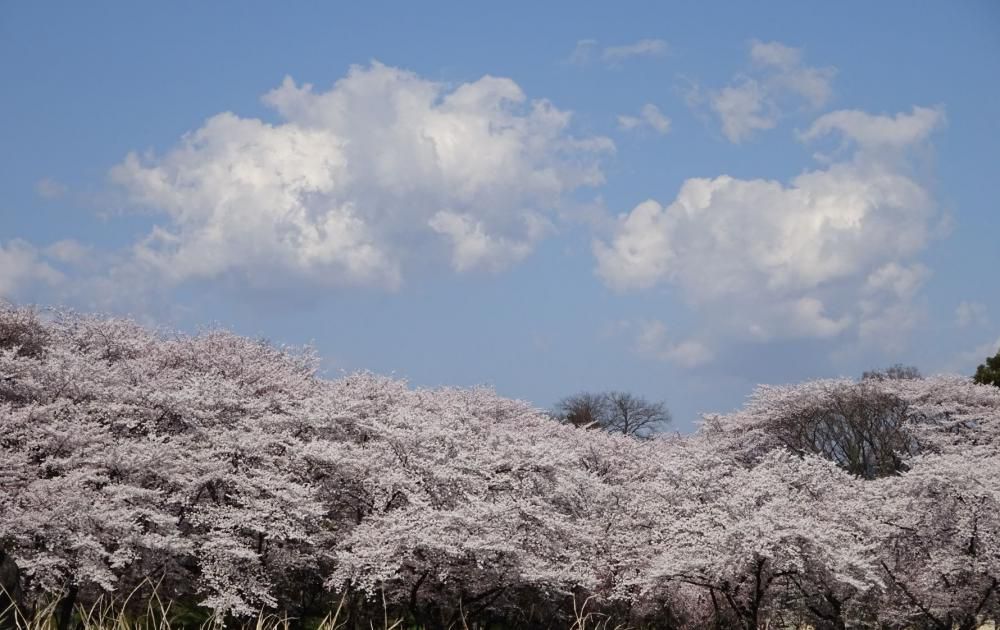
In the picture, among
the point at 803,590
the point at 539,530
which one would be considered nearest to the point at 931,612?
the point at 803,590

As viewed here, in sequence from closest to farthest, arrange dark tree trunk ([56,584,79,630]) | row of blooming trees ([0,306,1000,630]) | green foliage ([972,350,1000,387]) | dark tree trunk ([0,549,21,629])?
dark tree trunk ([0,549,21,629]), dark tree trunk ([56,584,79,630]), row of blooming trees ([0,306,1000,630]), green foliage ([972,350,1000,387])

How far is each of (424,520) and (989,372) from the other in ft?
155

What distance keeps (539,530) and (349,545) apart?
546cm

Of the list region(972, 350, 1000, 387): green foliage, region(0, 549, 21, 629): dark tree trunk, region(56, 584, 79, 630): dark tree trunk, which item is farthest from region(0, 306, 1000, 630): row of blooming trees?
region(972, 350, 1000, 387): green foliage

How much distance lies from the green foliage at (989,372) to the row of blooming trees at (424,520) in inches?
1074

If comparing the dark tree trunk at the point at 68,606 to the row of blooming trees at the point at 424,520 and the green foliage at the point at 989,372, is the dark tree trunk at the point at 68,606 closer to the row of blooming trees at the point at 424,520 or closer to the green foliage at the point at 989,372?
the row of blooming trees at the point at 424,520

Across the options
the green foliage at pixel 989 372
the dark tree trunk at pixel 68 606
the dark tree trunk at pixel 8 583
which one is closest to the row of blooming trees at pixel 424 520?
the dark tree trunk at pixel 68 606

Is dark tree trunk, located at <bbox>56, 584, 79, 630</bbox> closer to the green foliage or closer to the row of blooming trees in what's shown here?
the row of blooming trees

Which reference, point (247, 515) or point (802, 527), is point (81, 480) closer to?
point (247, 515)

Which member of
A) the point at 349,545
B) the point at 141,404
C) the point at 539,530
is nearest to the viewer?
the point at 349,545

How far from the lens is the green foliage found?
57562mm

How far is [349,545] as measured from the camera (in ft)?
82.3

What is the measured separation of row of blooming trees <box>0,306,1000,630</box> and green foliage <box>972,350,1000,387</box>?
89.5 ft

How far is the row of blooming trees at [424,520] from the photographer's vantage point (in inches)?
925
